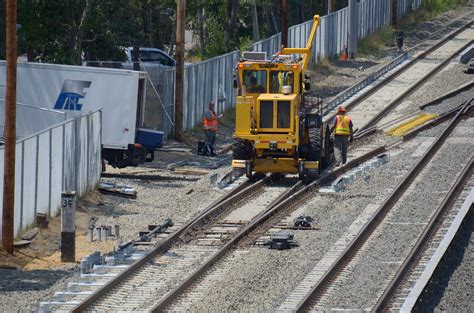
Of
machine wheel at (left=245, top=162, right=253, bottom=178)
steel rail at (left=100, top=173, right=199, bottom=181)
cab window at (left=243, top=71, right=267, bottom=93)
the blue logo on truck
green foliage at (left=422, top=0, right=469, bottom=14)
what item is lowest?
steel rail at (left=100, top=173, right=199, bottom=181)

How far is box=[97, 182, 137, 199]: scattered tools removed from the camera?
3040cm

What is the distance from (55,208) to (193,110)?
17.1 m

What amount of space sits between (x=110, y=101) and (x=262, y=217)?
10.0 meters

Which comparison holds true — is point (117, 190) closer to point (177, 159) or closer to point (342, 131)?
point (342, 131)

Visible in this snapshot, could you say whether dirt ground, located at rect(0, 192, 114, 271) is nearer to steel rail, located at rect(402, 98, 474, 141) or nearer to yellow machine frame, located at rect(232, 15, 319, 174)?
yellow machine frame, located at rect(232, 15, 319, 174)

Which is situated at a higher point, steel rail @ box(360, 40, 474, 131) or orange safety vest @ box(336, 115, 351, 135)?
steel rail @ box(360, 40, 474, 131)

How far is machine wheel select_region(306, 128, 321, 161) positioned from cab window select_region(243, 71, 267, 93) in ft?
5.18

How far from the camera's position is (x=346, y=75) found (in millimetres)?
56500

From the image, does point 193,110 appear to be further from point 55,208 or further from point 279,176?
point 55,208

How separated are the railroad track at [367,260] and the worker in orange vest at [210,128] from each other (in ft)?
25.1

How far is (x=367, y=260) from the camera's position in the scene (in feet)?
74.2

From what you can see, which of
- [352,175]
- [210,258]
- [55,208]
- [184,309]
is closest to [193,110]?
[352,175]

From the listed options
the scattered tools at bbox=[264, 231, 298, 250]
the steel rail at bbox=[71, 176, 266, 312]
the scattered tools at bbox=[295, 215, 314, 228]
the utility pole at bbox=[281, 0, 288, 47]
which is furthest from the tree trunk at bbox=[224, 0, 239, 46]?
the scattered tools at bbox=[264, 231, 298, 250]

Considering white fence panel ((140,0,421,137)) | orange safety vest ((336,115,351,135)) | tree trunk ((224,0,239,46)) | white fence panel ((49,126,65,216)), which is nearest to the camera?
white fence panel ((49,126,65,216))
